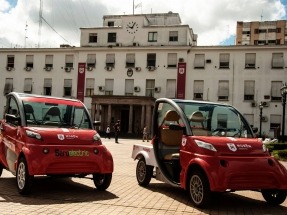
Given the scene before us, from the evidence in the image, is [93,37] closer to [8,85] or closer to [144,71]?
[144,71]

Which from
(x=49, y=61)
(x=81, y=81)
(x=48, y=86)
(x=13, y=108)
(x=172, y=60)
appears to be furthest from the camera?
(x=49, y=61)

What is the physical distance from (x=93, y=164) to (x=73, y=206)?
47.4 inches

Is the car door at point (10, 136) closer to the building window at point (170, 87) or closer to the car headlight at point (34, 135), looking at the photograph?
the car headlight at point (34, 135)

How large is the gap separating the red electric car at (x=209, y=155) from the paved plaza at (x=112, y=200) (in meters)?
0.30

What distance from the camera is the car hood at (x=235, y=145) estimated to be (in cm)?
657

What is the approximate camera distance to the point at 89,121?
8.41 metres

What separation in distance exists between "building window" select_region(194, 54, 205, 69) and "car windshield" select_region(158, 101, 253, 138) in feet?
114

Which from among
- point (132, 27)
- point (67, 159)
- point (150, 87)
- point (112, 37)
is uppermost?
point (132, 27)

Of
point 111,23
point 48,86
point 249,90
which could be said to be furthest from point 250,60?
point 48,86

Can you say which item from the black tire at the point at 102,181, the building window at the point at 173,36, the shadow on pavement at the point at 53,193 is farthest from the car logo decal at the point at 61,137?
the building window at the point at 173,36

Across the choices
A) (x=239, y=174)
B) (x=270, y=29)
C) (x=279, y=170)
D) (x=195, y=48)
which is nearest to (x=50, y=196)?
(x=239, y=174)

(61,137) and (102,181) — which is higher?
(61,137)

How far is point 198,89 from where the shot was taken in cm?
4219

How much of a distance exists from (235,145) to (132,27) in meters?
40.1
